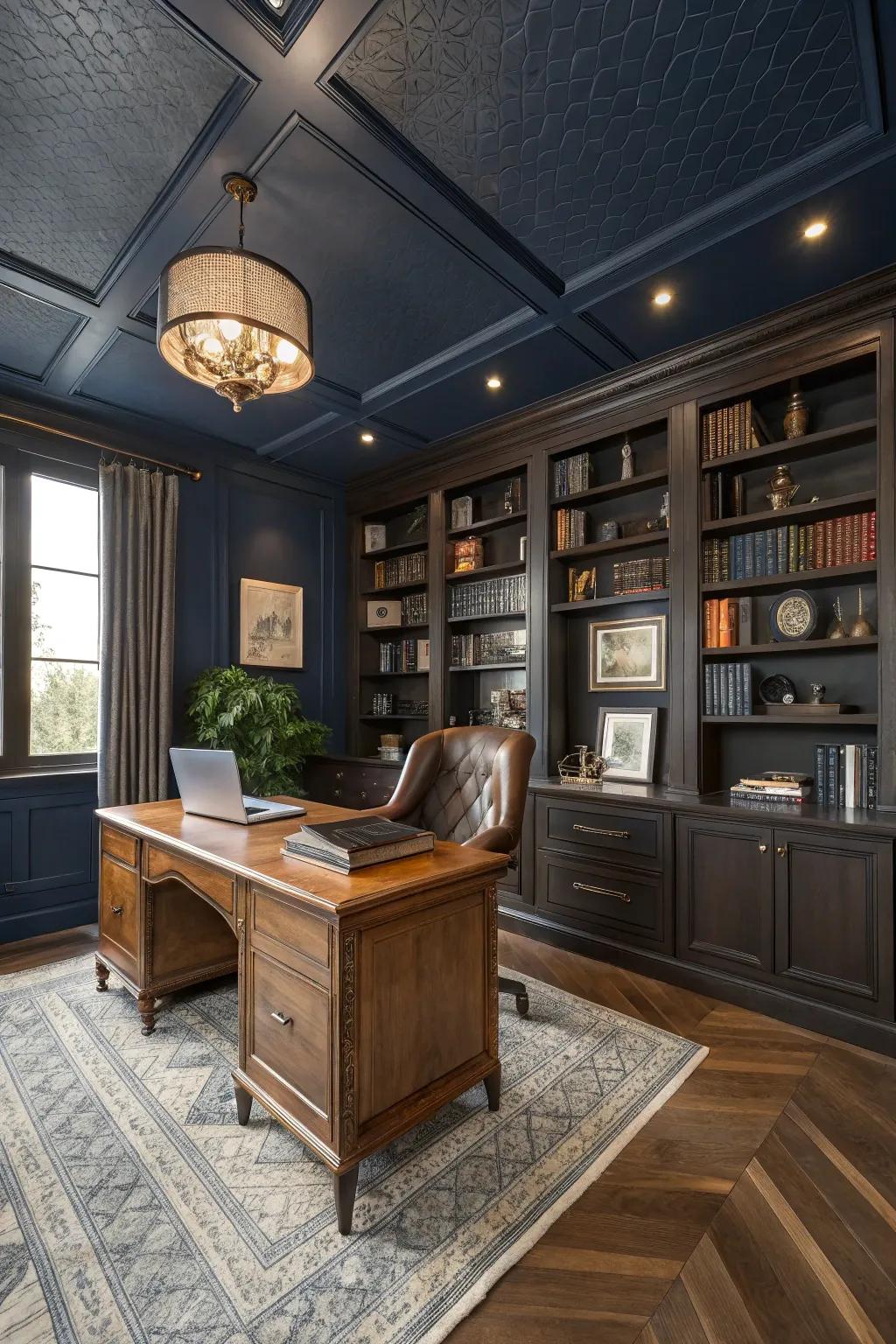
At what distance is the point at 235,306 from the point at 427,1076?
6.88ft

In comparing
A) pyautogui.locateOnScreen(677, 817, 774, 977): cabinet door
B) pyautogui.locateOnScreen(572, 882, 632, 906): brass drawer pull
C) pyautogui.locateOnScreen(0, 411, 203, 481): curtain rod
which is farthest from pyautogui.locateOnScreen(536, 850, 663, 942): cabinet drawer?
pyautogui.locateOnScreen(0, 411, 203, 481): curtain rod

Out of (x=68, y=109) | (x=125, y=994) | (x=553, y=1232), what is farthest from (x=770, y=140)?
(x=125, y=994)

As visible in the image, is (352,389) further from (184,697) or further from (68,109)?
(184,697)

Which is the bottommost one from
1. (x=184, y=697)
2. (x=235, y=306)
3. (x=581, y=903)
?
(x=581, y=903)

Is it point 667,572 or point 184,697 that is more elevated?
point 667,572

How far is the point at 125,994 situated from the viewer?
2639 mm

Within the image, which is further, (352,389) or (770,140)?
(352,389)

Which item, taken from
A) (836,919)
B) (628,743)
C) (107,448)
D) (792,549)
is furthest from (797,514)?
(107,448)

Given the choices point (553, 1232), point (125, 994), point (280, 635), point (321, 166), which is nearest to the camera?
point (553, 1232)

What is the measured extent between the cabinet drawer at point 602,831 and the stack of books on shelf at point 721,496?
56.2 inches

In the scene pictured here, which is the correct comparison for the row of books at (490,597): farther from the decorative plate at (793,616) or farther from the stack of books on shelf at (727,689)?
the decorative plate at (793,616)

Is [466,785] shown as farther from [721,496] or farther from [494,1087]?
[721,496]

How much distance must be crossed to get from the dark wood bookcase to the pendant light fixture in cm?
187

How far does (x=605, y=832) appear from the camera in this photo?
10.0 feet
